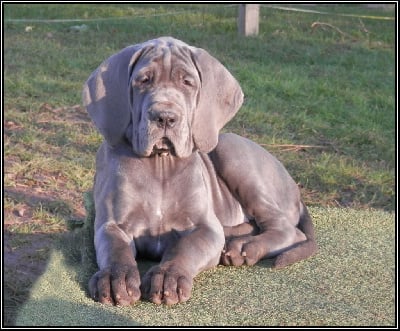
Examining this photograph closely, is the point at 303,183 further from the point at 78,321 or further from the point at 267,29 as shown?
the point at 267,29

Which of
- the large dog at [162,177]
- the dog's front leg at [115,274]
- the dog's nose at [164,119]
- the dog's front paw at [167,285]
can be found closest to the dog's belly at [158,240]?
the large dog at [162,177]

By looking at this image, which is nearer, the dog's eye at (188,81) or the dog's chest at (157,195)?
the dog's eye at (188,81)

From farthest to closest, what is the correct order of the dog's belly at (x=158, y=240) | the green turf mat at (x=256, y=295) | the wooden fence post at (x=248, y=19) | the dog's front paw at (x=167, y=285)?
the wooden fence post at (x=248, y=19) < the dog's belly at (x=158, y=240) < the dog's front paw at (x=167, y=285) < the green turf mat at (x=256, y=295)

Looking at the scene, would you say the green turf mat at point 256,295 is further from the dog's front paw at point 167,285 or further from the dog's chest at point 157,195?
the dog's chest at point 157,195

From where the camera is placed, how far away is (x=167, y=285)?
351 centimetres

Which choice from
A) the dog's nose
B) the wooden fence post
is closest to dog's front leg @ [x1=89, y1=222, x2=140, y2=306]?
the dog's nose

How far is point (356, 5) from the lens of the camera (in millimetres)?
15570

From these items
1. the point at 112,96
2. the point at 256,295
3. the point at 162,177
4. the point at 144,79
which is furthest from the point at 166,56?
the point at 256,295

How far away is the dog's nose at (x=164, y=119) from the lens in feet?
11.8

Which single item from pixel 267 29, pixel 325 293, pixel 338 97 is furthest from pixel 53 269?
pixel 267 29

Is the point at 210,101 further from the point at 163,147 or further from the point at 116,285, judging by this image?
the point at 116,285

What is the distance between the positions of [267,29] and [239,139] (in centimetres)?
729

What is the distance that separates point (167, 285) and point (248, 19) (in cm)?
801

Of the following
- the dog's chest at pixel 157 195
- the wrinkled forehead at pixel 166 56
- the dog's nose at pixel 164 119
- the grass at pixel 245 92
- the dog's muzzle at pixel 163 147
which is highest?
the wrinkled forehead at pixel 166 56
